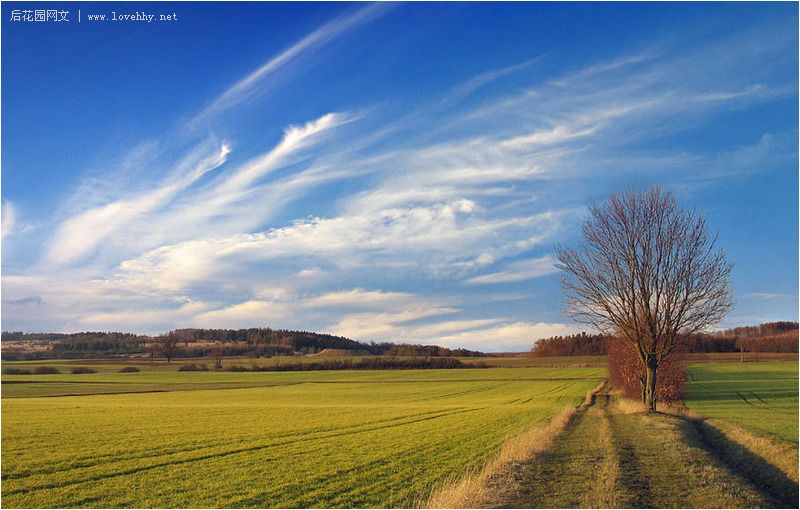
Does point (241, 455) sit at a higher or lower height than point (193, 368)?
higher

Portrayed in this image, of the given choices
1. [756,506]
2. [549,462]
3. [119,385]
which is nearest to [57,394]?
[119,385]

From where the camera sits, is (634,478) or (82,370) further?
(82,370)

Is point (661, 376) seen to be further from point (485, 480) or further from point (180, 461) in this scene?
point (180, 461)

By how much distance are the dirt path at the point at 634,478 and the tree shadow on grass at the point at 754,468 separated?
0.27ft

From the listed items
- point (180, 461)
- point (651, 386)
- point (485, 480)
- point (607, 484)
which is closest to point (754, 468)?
point (607, 484)

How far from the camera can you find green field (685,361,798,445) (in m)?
31.6

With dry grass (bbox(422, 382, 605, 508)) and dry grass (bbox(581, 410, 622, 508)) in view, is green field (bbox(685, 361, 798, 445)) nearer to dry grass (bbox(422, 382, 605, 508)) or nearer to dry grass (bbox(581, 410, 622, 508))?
dry grass (bbox(581, 410, 622, 508))

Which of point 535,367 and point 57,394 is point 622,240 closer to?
point 57,394

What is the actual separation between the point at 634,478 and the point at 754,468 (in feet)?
16.1

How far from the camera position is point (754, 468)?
17.8 meters

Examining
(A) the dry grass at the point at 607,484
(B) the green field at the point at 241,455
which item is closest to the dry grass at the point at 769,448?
(A) the dry grass at the point at 607,484

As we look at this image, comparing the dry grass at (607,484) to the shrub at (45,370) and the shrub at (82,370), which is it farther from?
the shrub at (45,370)

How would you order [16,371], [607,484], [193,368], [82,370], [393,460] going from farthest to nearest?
[193,368] → [82,370] → [16,371] → [393,460] → [607,484]

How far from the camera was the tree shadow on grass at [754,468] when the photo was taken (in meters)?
14.6
